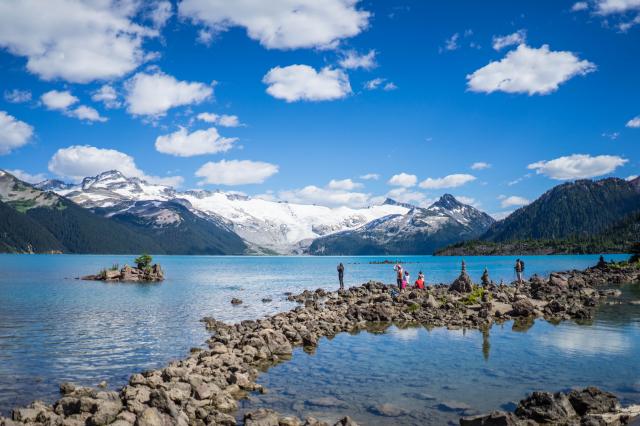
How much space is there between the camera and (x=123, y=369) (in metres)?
26.7

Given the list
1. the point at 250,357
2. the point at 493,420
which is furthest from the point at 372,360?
the point at 493,420

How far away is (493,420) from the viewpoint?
16578 millimetres

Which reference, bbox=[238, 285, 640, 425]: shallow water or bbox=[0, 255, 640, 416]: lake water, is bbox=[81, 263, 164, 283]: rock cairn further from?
bbox=[238, 285, 640, 425]: shallow water

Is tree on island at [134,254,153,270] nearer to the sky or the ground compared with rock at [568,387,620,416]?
nearer to the sky

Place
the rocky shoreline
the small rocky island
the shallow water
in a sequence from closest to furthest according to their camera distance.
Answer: the rocky shoreline
the shallow water
the small rocky island

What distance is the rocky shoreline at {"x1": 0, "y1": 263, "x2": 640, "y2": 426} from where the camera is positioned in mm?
17531

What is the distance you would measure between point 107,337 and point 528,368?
29266 millimetres

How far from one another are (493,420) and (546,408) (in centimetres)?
303

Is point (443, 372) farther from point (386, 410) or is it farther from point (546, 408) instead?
point (546, 408)

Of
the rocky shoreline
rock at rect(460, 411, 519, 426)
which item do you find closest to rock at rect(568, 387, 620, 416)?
the rocky shoreline

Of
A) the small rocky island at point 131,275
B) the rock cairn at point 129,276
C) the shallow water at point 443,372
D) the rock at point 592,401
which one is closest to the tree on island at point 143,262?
the small rocky island at point 131,275

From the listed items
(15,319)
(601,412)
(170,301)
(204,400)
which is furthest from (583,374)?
(170,301)

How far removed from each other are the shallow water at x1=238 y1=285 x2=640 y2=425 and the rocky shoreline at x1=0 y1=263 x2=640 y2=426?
1586 millimetres

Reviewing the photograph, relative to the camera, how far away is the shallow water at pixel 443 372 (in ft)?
65.6
